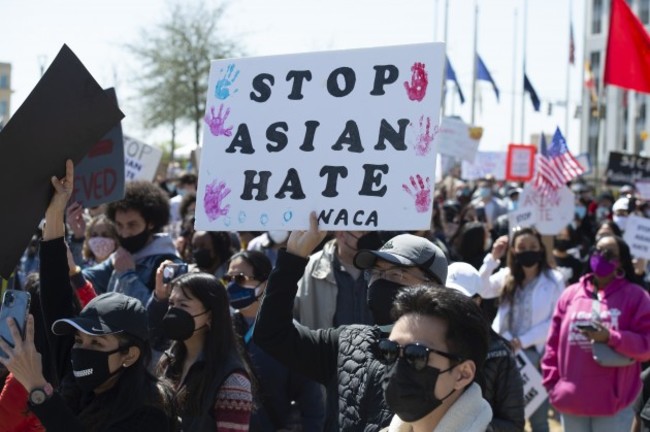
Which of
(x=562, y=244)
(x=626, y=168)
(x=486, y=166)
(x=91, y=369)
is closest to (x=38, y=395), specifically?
(x=91, y=369)

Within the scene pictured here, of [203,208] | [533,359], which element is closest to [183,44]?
[533,359]

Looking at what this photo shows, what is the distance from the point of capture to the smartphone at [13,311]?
144 inches

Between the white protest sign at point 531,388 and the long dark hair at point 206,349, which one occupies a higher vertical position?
the long dark hair at point 206,349

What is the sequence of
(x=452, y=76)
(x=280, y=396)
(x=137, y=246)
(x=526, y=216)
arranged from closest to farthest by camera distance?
(x=280, y=396) → (x=137, y=246) → (x=526, y=216) → (x=452, y=76)

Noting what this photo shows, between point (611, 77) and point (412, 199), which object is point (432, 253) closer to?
point (412, 199)

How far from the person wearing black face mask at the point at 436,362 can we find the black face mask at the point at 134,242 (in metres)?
3.65

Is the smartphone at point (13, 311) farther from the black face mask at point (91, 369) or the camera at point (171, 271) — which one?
the camera at point (171, 271)

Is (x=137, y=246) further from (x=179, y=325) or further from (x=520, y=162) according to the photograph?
(x=520, y=162)

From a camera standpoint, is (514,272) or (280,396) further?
(514,272)

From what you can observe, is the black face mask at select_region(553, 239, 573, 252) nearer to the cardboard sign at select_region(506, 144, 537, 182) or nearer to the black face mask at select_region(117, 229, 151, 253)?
the black face mask at select_region(117, 229, 151, 253)

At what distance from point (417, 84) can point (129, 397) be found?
5.17 ft

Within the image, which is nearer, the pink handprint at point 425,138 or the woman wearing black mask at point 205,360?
the pink handprint at point 425,138

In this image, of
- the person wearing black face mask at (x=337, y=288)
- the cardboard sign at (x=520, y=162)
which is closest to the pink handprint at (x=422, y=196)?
the person wearing black face mask at (x=337, y=288)

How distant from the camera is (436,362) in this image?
2.97 m
